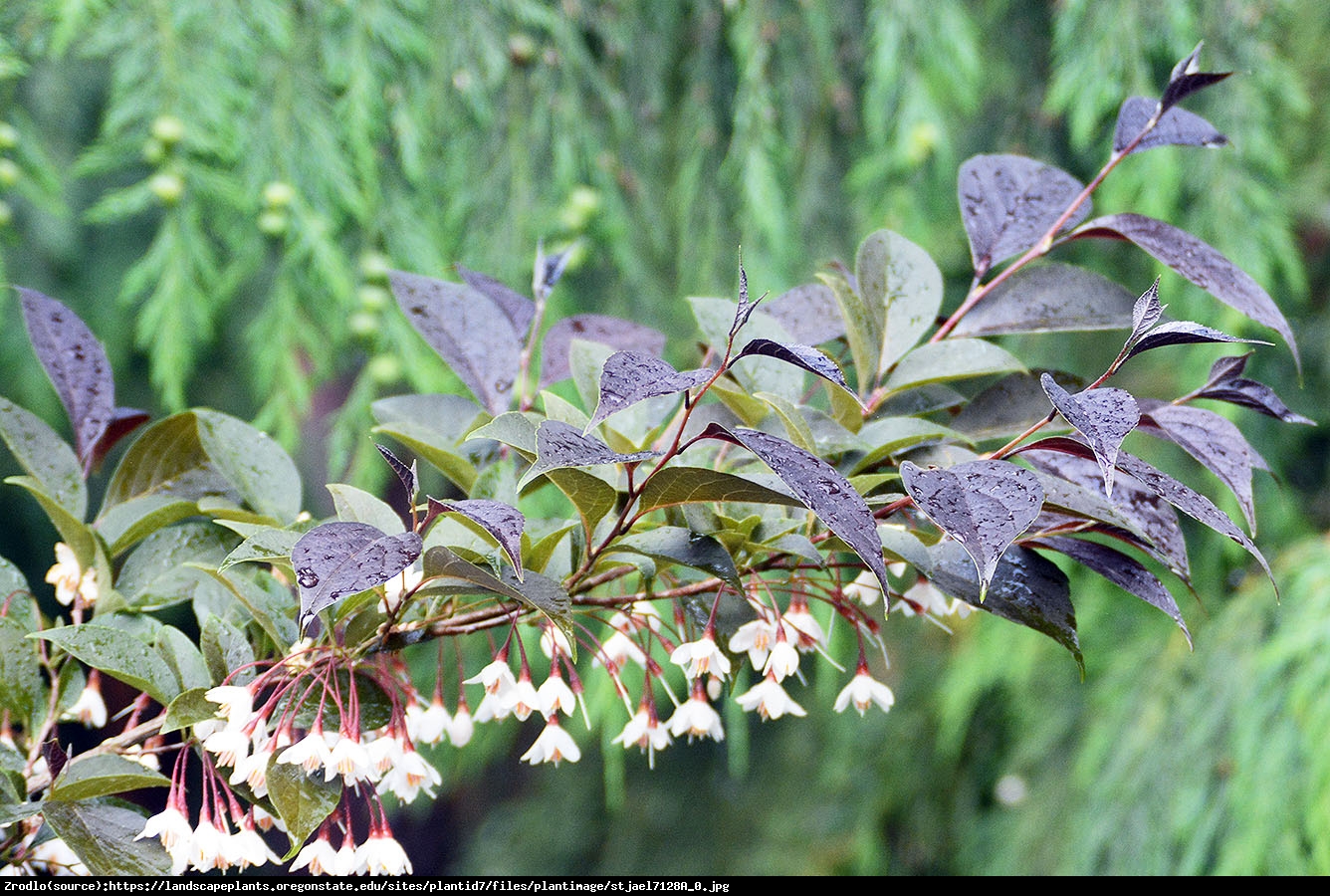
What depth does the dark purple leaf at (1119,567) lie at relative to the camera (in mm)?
349

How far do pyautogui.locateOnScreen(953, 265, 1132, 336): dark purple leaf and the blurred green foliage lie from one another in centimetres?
59

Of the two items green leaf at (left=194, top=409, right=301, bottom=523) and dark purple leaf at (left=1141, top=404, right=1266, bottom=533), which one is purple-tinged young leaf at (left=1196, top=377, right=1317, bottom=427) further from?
green leaf at (left=194, top=409, right=301, bottom=523)

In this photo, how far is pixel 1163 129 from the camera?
438mm

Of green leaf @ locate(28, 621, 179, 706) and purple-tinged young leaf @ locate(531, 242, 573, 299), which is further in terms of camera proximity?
purple-tinged young leaf @ locate(531, 242, 573, 299)

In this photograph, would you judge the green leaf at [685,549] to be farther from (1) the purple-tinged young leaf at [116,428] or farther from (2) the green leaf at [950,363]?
(1) the purple-tinged young leaf at [116,428]

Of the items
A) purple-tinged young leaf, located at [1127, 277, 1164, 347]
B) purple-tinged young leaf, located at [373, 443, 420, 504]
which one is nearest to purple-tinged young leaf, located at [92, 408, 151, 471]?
purple-tinged young leaf, located at [373, 443, 420, 504]

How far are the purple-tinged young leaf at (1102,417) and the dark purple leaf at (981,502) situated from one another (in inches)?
0.9

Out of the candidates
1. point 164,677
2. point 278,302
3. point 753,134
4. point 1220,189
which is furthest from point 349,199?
point 1220,189

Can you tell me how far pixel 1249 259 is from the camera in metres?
1.01

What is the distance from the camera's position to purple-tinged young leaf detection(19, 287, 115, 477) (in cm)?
42

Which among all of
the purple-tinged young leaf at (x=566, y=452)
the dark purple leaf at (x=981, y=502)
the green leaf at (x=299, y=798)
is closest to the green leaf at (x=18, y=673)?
the green leaf at (x=299, y=798)

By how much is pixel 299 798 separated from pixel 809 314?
0.99 feet

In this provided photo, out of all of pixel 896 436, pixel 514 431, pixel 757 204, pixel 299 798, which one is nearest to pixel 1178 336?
pixel 896 436

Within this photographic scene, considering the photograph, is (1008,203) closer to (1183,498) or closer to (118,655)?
(1183,498)
